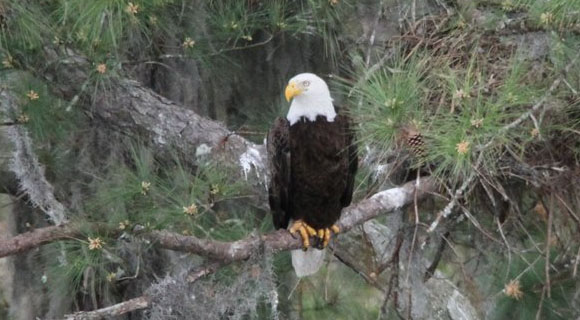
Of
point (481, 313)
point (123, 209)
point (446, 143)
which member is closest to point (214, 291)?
point (123, 209)

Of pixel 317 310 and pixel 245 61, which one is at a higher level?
pixel 245 61

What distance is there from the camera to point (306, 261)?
304cm

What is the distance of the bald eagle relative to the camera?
9.13 ft

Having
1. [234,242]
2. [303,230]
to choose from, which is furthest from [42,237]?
[303,230]

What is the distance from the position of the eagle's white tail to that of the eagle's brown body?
0.11m

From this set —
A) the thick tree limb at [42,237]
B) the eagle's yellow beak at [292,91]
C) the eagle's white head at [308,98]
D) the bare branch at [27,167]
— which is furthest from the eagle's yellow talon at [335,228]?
the thick tree limb at [42,237]

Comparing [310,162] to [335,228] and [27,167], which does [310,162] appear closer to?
[335,228]

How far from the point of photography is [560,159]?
248cm

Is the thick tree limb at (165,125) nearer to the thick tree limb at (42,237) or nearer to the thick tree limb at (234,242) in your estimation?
the thick tree limb at (234,242)

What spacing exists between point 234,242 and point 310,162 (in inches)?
22.0

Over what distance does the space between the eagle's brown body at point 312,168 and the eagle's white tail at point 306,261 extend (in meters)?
0.11

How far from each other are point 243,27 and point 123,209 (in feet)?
2.83

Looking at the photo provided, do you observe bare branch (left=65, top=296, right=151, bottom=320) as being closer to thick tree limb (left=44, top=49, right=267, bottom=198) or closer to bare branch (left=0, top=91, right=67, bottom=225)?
bare branch (left=0, top=91, right=67, bottom=225)

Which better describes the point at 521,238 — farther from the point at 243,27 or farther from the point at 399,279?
the point at 243,27
